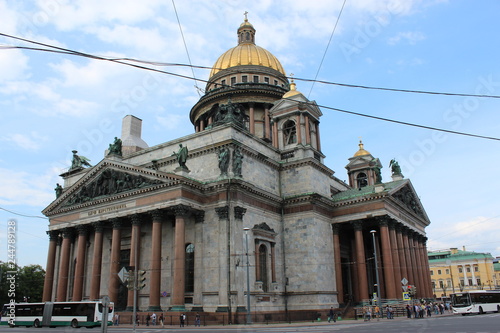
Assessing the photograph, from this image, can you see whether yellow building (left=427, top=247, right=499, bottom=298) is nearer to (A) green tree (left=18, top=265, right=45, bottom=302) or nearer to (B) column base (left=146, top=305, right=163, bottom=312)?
(A) green tree (left=18, top=265, right=45, bottom=302)

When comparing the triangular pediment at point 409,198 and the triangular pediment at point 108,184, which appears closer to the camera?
the triangular pediment at point 108,184

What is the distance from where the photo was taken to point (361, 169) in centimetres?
6159

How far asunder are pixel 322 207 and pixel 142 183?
57.3 feet

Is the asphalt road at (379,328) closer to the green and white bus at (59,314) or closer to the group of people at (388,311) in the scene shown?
the green and white bus at (59,314)

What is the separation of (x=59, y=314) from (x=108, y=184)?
12556 mm

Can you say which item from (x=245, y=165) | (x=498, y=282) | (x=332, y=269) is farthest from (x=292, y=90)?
(x=498, y=282)

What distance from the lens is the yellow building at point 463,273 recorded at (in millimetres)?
100688

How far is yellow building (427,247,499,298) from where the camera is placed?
101 m

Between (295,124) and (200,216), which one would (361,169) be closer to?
(295,124)

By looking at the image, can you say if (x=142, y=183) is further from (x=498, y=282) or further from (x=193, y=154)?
(x=498, y=282)

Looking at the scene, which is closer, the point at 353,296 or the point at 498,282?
the point at 353,296

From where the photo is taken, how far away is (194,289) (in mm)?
35719

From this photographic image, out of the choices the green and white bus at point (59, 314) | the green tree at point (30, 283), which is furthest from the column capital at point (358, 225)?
the green tree at point (30, 283)

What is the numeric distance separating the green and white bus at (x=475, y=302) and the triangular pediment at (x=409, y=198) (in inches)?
434
